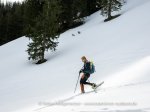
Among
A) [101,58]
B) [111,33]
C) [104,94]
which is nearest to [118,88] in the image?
[104,94]

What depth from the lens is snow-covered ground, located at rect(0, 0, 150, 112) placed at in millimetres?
13969

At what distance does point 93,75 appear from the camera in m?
22.1

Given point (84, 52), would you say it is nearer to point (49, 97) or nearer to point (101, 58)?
point (101, 58)

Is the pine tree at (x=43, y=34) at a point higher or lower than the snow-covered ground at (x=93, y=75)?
higher

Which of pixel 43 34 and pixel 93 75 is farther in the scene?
pixel 43 34

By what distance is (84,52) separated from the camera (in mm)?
32094

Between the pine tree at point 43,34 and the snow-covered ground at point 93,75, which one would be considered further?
the pine tree at point 43,34

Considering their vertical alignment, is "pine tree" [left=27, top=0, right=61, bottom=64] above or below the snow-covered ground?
above

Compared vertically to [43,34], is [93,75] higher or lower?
lower

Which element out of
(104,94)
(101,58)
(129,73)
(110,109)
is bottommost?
(110,109)

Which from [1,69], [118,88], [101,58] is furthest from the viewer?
[1,69]

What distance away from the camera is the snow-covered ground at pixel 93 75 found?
45.8ft

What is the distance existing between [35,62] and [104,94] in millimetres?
21702

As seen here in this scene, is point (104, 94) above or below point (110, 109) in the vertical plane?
above
